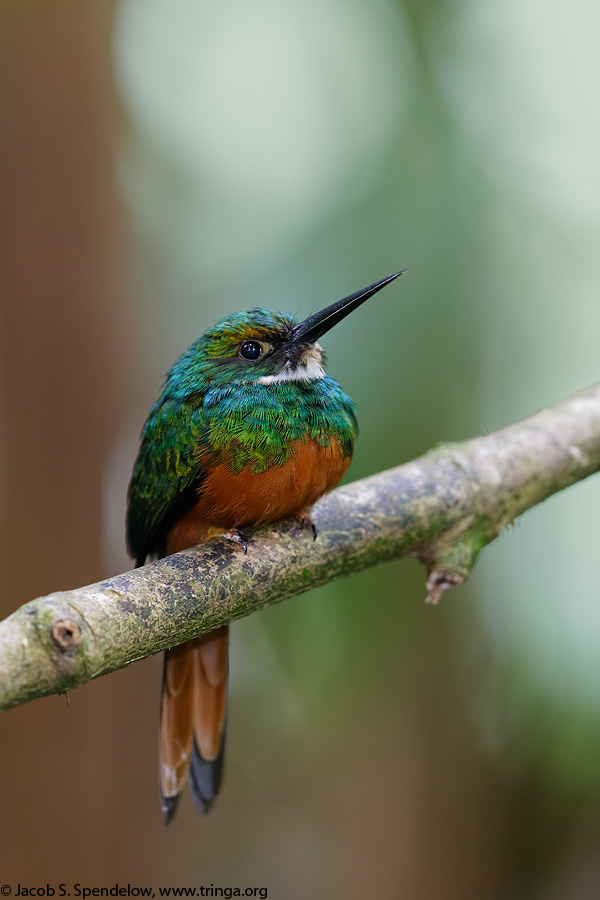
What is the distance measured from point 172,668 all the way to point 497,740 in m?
1.93

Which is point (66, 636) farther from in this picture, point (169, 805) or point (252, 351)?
point (169, 805)

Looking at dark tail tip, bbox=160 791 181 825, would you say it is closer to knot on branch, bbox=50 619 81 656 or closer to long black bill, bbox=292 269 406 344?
knot on branch, bbox=50 619 81 656

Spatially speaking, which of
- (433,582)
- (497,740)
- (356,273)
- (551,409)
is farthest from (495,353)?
(433,582)

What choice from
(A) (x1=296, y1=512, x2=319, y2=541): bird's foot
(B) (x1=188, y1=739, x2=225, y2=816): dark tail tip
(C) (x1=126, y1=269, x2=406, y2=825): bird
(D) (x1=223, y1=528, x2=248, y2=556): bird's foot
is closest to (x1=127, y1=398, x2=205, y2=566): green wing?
(C) (x1=126, y1=269, x2=406, y2=825): bird

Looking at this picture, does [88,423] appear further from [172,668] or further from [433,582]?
[433,582]

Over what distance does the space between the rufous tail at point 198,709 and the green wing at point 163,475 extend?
12.0 inches

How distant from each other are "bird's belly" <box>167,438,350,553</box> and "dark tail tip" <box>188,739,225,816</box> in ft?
2.29

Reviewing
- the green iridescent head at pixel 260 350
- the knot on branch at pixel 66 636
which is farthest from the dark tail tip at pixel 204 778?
the knot on branch at pixel 66 636

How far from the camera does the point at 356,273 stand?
381 centimetres

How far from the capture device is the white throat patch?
198cm

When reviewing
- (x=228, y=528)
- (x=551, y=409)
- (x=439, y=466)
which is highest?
(x=551, y=409)

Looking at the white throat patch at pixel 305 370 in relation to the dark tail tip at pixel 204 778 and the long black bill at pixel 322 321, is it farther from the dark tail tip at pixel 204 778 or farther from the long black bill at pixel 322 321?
the dark tail tip at pixel 204 778

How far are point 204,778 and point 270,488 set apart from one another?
922mm

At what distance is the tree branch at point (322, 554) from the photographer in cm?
A: 118
